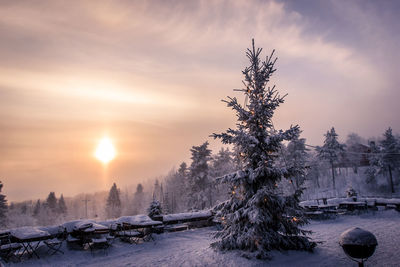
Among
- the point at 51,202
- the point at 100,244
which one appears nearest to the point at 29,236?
the point at 100,244

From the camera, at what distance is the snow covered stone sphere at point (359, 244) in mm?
6930

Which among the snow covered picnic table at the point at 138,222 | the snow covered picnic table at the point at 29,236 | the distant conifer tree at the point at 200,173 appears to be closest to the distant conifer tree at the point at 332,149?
the distant conifer tree at the point at 200,173

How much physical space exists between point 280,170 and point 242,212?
2.54 metres

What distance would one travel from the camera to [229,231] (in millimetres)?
11617

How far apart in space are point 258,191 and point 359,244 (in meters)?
4.21

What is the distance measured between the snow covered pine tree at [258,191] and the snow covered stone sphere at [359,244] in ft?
10.7

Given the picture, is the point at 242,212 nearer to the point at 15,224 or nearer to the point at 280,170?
the point at 280,170

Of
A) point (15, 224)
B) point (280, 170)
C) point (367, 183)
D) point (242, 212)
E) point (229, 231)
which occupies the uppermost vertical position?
point (280, 170)

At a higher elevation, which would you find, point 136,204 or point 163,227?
point 163,227

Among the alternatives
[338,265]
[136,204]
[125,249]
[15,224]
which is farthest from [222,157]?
[15,224]

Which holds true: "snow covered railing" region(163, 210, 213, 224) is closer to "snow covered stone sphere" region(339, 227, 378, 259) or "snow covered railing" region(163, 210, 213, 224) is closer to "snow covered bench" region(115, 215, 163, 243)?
"snow covered bench" region(115, 215, 163, 243)

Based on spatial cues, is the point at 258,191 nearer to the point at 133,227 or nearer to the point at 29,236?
the point at 133,227

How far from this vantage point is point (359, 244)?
22.9ft

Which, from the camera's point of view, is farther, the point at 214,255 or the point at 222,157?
the point at 222,157
